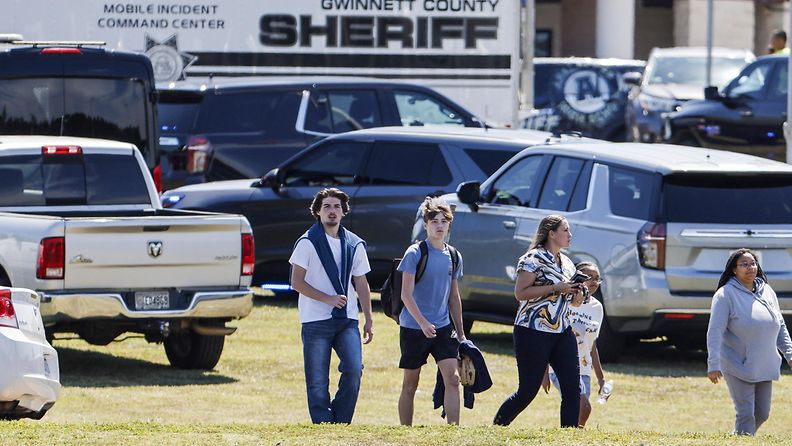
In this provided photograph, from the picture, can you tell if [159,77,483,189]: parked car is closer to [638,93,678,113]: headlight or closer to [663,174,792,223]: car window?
[663,174,792,223]: car window

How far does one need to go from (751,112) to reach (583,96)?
840cm

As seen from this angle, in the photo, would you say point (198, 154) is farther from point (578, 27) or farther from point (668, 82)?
point (578, 27)

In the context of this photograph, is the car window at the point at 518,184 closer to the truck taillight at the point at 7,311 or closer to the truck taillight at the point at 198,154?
the truck taillight at the point at 198,154

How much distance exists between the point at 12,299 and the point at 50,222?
96.6 inches

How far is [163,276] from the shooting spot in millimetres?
12391

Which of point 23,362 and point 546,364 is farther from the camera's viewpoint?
point 546,364

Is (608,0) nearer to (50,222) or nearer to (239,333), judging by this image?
(239,333)

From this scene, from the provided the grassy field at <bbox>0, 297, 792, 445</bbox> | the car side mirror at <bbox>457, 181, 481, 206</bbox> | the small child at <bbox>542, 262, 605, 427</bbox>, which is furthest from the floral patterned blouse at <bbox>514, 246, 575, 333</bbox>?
the car side mirror at <bbox>457, 181, 481, 206</bbox>

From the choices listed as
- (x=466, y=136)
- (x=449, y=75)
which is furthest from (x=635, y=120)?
(x=466, y=136)

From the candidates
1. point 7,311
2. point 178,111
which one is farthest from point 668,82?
point 7,311

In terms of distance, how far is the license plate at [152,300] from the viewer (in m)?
12.3

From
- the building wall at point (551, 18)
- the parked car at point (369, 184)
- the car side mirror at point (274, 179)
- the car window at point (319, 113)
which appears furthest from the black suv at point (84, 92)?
the building wall at point (551, 18)

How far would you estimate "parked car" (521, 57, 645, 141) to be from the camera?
30.0 metres

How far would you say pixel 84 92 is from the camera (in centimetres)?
1650
